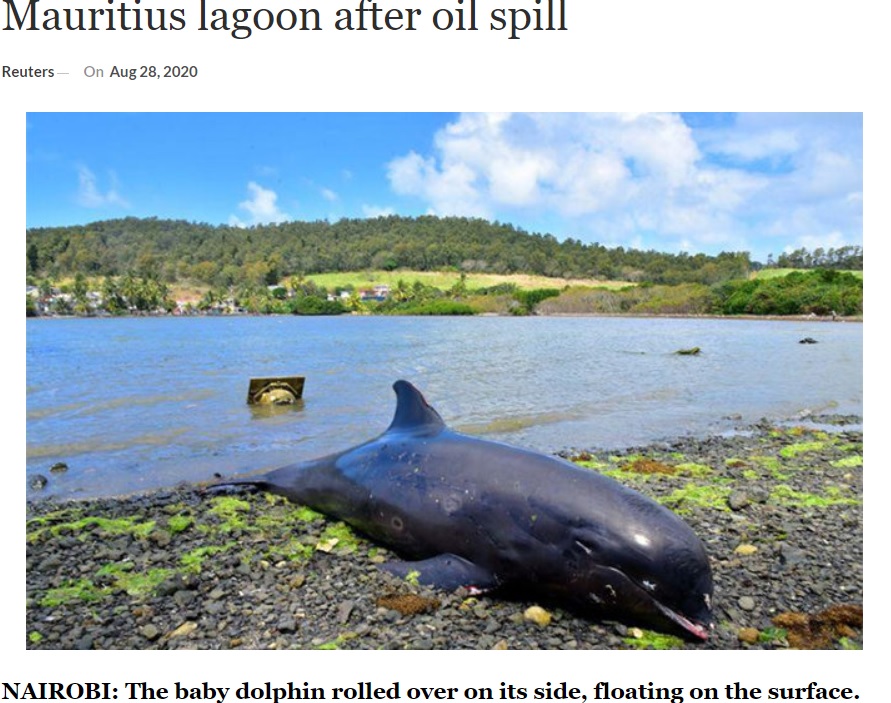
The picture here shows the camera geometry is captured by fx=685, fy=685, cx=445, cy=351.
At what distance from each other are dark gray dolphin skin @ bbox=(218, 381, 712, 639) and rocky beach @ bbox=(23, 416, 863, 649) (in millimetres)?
236

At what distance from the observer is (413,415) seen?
8.25 metres

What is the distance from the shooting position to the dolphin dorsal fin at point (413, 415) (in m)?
8.06

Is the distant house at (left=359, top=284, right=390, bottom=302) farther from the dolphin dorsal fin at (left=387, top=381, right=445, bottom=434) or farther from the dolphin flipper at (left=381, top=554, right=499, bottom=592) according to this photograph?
the dolphin flipper at (left=381, top=554, right=499, bottom=592)

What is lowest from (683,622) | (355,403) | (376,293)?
(355,403)

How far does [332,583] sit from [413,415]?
2319 millimetres

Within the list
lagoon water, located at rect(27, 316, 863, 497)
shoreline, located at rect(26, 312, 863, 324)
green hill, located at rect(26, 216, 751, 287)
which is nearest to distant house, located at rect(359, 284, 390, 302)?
shoreline, located at rect(26, 312, 863, 324)

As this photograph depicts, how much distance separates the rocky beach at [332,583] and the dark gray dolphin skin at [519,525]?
24cm

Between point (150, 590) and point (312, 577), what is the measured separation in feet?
5.05

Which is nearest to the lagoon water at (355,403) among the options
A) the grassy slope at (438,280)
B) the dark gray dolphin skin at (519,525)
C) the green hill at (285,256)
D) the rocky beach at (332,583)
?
the rocky beach at (332,583)

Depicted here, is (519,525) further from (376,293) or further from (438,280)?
(438,280)

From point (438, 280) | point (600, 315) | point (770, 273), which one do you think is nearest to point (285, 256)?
point (438, 280)
